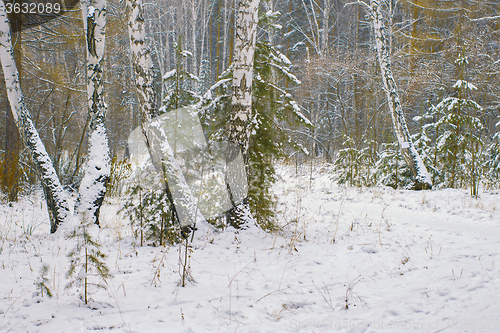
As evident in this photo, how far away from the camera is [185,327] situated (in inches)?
89.4

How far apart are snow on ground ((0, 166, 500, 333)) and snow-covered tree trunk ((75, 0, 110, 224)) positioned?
728 mm

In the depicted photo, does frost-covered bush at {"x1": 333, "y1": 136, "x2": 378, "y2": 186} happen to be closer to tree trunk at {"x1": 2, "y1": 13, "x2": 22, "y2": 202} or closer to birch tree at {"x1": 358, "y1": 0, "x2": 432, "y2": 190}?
birch tree at {"x1": 358, "y1": 0, "x2": 432, "y2": 190}

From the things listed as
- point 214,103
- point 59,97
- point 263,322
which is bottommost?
point 263,322

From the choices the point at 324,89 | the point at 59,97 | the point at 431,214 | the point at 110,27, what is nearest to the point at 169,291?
the point at 431,214

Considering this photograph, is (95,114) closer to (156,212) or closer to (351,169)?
(156,212)

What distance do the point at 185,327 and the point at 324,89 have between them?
15.9m

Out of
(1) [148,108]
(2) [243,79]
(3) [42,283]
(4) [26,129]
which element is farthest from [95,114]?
(3) [42,283]

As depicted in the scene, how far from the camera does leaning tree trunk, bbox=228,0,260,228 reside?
4402 mm

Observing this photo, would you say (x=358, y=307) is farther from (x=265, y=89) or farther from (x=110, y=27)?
(x=110, y=27)

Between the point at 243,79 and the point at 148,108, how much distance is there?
156 cm

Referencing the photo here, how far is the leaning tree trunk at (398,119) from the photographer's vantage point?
8.41m

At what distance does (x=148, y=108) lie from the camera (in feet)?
14.5

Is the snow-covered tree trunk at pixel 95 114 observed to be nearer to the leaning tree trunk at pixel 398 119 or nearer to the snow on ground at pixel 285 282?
the snow on ground at pixel 285 282

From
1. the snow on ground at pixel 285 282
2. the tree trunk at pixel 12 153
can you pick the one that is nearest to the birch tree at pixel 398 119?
the snow on ground at pixel 285 282
